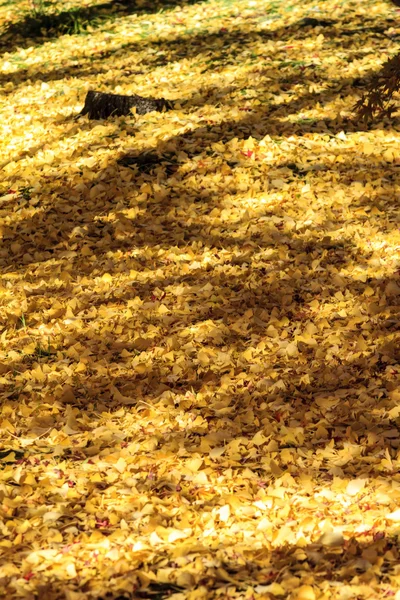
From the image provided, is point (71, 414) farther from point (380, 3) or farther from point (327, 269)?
point (380, 3)

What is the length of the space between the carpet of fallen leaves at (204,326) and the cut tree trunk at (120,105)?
0.15 m

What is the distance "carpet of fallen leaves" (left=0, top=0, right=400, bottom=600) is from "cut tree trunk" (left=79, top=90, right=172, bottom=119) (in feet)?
0.48

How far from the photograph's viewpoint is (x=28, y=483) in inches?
155

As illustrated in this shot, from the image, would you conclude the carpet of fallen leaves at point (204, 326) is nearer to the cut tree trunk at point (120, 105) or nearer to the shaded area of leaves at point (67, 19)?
the cut tree trunk at point (120, 105)

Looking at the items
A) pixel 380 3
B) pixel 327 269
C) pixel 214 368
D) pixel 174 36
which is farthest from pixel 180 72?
pixel 214 368

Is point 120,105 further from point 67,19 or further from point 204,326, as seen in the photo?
point 67,19

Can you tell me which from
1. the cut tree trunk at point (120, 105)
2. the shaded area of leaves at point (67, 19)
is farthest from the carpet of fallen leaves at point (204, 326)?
the shaded area of leaves at point (67, 19)

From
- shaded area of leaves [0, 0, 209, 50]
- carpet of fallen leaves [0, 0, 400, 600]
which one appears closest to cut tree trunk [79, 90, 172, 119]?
carpet of fallen leaves [0, 0, 400, 600]

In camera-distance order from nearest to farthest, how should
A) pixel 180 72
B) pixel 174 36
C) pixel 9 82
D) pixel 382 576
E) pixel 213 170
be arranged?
pixel 382 576, pixel 213 170, pixel 180 72, pixel 9 82, pixel 174 36

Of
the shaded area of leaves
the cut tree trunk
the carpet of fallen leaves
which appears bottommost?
the carpet of fallen leaves

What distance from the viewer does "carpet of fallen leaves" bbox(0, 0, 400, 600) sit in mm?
3506

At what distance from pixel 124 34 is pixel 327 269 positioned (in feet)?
22.1

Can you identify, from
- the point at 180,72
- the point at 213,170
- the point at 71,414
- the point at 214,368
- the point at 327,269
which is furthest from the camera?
the point at 180,72

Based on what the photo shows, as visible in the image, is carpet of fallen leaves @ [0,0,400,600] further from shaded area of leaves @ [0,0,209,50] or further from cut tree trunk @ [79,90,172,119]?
shaded area of leaves @ [0,0,209,50]
